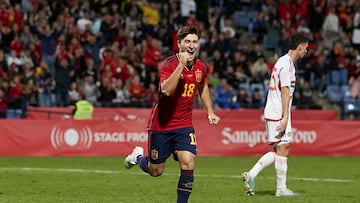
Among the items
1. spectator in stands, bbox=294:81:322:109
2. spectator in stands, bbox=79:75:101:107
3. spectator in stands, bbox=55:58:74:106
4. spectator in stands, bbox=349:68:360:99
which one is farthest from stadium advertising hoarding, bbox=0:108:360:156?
spectator in stands, bbox=349:68:360:99

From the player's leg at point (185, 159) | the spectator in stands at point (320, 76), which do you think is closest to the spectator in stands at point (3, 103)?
the spectator in stands at point (320, 76)

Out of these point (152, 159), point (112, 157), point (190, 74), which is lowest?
point (112, 157)

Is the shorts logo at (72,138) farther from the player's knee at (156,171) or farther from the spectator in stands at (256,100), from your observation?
the player's knee at (156,171)

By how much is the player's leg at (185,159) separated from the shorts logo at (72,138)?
13.5 meters

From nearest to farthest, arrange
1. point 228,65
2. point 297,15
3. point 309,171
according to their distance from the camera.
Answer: point 309,171 < point 228,65 < point 297,15

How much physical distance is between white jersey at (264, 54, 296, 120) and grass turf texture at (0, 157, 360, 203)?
4.25 feet

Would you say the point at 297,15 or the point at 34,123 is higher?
the point at 297,15

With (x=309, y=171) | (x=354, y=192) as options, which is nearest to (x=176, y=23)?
(x=309, y=171)

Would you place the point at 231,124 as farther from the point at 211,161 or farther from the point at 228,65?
the point at 228,65

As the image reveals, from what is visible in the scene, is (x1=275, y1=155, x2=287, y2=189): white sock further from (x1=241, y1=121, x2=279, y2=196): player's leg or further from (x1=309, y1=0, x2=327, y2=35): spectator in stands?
(x1=309, y1=0, x2=327, y2=35): spectator in stands

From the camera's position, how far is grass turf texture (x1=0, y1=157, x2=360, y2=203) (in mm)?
13891

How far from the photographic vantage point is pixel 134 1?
33531 millimetres

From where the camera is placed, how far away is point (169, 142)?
11789 millimetres

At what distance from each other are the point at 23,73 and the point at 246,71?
325 inches
